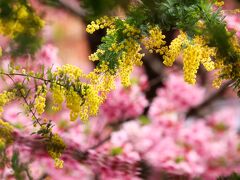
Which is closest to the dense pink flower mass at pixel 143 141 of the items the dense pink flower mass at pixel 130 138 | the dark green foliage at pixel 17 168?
the dense pink flower mass at pixel 130 138

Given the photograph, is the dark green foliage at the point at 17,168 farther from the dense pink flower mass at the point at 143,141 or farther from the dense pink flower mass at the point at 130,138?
the dense pink flower mass at the point at 143,141

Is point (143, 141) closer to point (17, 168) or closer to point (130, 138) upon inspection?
point (130, 138)

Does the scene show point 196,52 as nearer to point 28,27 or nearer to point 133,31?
point 133,31

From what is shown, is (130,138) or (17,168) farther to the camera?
(130,138)

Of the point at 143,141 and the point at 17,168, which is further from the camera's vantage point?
the point at 143,141

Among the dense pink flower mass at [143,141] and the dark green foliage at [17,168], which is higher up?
the dense pink flower mass at [143,141]

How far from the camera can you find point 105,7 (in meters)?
0.82

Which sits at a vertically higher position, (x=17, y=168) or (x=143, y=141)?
(x=143, y=141)

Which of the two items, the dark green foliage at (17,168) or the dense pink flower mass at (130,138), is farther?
the dense pink flower mass at (130,138)

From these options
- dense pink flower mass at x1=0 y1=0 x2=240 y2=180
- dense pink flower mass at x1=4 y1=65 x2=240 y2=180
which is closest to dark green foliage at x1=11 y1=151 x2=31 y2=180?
dense pink flower mass at x1=0 y1=0 x2=240 y2=180

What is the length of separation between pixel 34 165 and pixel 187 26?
1020 millimetres

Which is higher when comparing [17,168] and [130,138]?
[130,138]

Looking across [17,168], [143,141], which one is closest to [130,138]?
[143,141]

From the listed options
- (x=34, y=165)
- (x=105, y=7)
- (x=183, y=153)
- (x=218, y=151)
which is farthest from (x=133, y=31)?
(x=218, y=151)
